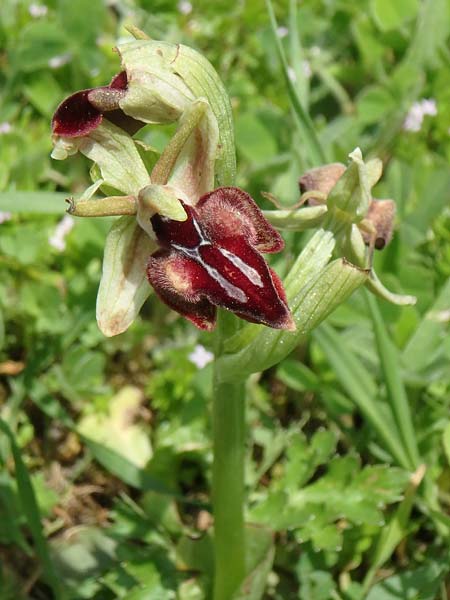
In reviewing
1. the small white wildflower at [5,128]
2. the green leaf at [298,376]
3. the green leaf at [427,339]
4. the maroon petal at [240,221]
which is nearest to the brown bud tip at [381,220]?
the maroon petal at [240,221]

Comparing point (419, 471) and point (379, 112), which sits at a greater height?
point (379, 112)

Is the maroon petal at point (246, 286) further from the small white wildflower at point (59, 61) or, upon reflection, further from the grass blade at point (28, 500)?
the small white wildflower at point (59, 61)

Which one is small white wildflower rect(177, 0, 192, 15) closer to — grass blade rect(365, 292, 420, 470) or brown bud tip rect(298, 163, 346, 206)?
grass blade rect(365, 292, 420, 470)

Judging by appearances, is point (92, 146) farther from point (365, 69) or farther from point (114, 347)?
point (365, 69)

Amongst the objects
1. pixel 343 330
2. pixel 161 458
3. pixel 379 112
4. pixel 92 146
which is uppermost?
pixel 92 146

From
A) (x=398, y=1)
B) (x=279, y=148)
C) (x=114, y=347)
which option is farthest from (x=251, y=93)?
(x=114, y=347)

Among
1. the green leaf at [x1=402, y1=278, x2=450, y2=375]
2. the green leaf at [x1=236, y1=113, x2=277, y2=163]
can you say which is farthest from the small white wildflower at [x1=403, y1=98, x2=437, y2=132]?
the green leaf at [x1=402, y1=278, x2=450, y2=375]
